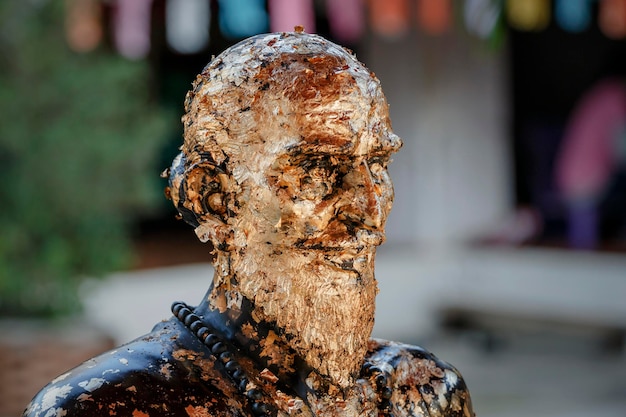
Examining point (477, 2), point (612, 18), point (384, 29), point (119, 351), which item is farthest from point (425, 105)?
point (119, 351)

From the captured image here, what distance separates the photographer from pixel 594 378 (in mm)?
7656

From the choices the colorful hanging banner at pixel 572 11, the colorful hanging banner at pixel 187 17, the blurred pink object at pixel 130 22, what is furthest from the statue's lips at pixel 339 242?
the colorful hanging banner at pixel 572 11

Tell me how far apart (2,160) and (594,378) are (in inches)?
175

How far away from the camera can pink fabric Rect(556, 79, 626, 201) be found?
9070mm

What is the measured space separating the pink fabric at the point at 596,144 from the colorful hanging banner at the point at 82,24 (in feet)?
14.8

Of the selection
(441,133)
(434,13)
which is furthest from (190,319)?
(441,133)

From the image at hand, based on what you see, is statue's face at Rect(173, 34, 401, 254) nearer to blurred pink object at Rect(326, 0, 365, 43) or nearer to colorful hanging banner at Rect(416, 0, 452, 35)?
blurred pink object at Rect(326, 0, 365, 43)

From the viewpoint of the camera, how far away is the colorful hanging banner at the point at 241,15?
7.32 m

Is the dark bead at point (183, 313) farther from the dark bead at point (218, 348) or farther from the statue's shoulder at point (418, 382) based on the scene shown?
the statue's shoulder at point (418, 382)

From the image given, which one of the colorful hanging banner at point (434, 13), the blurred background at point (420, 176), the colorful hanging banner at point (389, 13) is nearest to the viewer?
the blurred background at point (420, 176)

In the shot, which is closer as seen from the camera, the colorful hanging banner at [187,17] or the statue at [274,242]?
the statue at [274,242]

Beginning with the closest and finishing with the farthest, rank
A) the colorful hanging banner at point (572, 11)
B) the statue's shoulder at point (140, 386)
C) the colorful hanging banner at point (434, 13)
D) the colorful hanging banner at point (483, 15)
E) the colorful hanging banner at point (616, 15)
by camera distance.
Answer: the statue's shoulder at point (140, 386) → the colorful hanging banner at point (483, 15) → the colorful hanging banner at point (616, 15) → the colorful hanging banner at point (572, 11) → the colorful hanging banner at point (434, 13)

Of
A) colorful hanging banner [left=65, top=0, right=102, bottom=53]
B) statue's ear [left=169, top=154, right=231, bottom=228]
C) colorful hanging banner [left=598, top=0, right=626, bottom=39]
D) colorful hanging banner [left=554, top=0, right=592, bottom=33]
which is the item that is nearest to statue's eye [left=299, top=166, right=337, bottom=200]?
statue's ear [left=169, top=154, right=231, bottom=228]

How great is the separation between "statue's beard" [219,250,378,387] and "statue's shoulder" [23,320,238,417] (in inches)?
5.8
